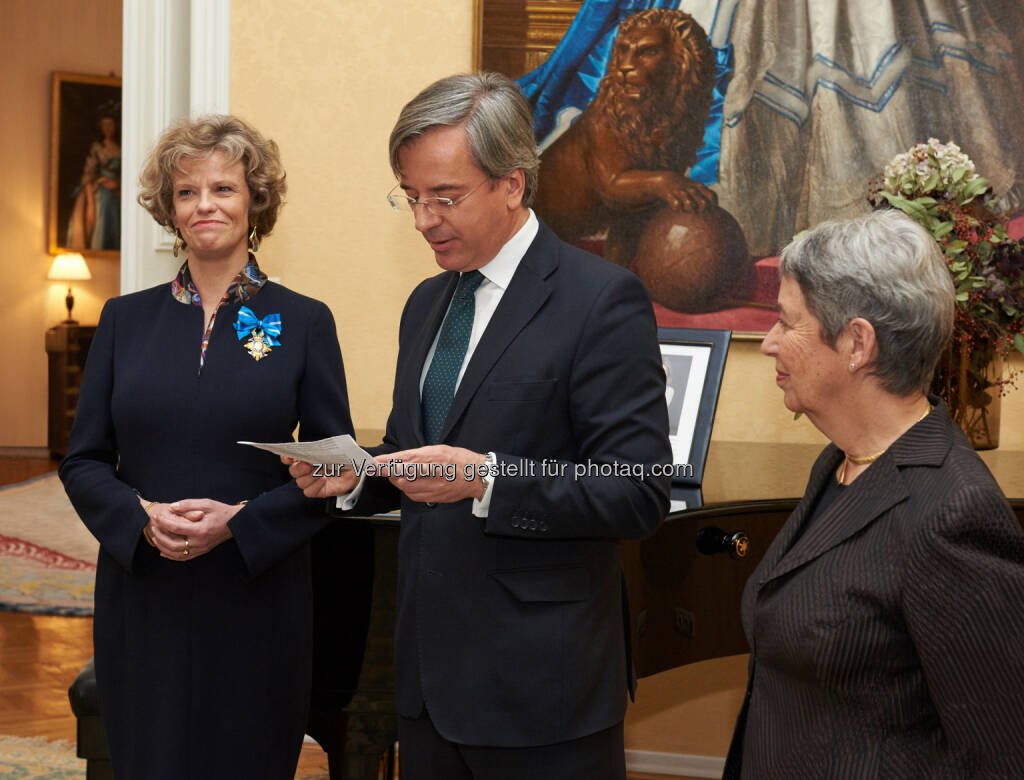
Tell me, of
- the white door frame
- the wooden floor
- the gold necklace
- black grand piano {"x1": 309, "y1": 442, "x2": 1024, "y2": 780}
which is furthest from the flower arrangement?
the white door frame

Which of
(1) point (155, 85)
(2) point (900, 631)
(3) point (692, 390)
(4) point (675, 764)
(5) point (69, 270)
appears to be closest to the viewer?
(2) point (900, 631)

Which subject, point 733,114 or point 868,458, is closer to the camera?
point 868,458

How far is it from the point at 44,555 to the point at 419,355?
556 cm

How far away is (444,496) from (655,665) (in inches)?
37.4

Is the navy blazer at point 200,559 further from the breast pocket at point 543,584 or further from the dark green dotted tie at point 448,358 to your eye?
the breast pocket at point 543,584

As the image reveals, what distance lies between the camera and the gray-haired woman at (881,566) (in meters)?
1.20

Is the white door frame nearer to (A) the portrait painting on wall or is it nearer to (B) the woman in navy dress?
(A) the portrait painting on wall

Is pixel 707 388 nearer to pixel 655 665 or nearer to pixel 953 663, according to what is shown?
pixel 655 665

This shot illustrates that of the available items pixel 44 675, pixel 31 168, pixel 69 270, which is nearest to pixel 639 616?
pixel 44 675

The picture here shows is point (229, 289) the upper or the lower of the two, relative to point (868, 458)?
upper

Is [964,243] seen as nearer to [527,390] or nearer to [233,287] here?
[527,390]

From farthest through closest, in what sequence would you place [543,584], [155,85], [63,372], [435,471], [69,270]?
[69,270] < [63,372] < [155,85] < [543,584] < [435,471]

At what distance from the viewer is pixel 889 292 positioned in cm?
138

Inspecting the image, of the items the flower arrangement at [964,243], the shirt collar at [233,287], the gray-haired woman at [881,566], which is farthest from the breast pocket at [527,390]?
the flower arrangement at [964,243]
